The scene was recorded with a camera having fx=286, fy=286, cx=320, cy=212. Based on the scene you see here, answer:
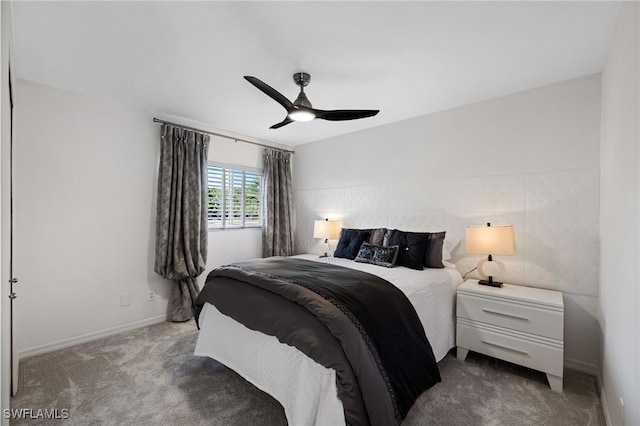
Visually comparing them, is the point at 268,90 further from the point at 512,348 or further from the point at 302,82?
the point at 512,348

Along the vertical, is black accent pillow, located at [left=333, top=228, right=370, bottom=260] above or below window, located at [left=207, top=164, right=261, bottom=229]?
below

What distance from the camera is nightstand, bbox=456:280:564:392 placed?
6.88 feet

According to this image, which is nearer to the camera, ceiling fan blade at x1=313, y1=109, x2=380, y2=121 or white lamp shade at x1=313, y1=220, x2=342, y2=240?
ceiling fan blade at x1=313, y1=109, x2=380, y2=121

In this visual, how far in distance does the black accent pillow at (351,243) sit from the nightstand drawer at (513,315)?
3.98ft

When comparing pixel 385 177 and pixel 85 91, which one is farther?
pixel 385 177

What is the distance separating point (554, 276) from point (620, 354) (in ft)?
3.65

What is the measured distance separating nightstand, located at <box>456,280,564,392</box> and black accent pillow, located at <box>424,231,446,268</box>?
1.17 ft

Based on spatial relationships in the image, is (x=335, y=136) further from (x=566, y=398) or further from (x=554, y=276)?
(x=566, y=398)

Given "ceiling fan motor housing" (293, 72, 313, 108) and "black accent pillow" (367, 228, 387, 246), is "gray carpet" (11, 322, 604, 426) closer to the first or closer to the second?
"black accent pillow" (367, 228, 387, 246)

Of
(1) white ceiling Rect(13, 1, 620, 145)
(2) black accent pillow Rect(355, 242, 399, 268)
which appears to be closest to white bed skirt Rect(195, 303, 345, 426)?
(2) black accent pillow Rect(355, 242, 399, 268)

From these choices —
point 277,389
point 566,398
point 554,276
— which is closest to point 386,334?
point 277,389

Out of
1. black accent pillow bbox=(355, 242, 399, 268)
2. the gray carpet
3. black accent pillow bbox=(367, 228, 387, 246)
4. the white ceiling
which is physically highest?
the white ceiling

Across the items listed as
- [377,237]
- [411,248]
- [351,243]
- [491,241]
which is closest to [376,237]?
[377,237]

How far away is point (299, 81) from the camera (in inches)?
96.3
